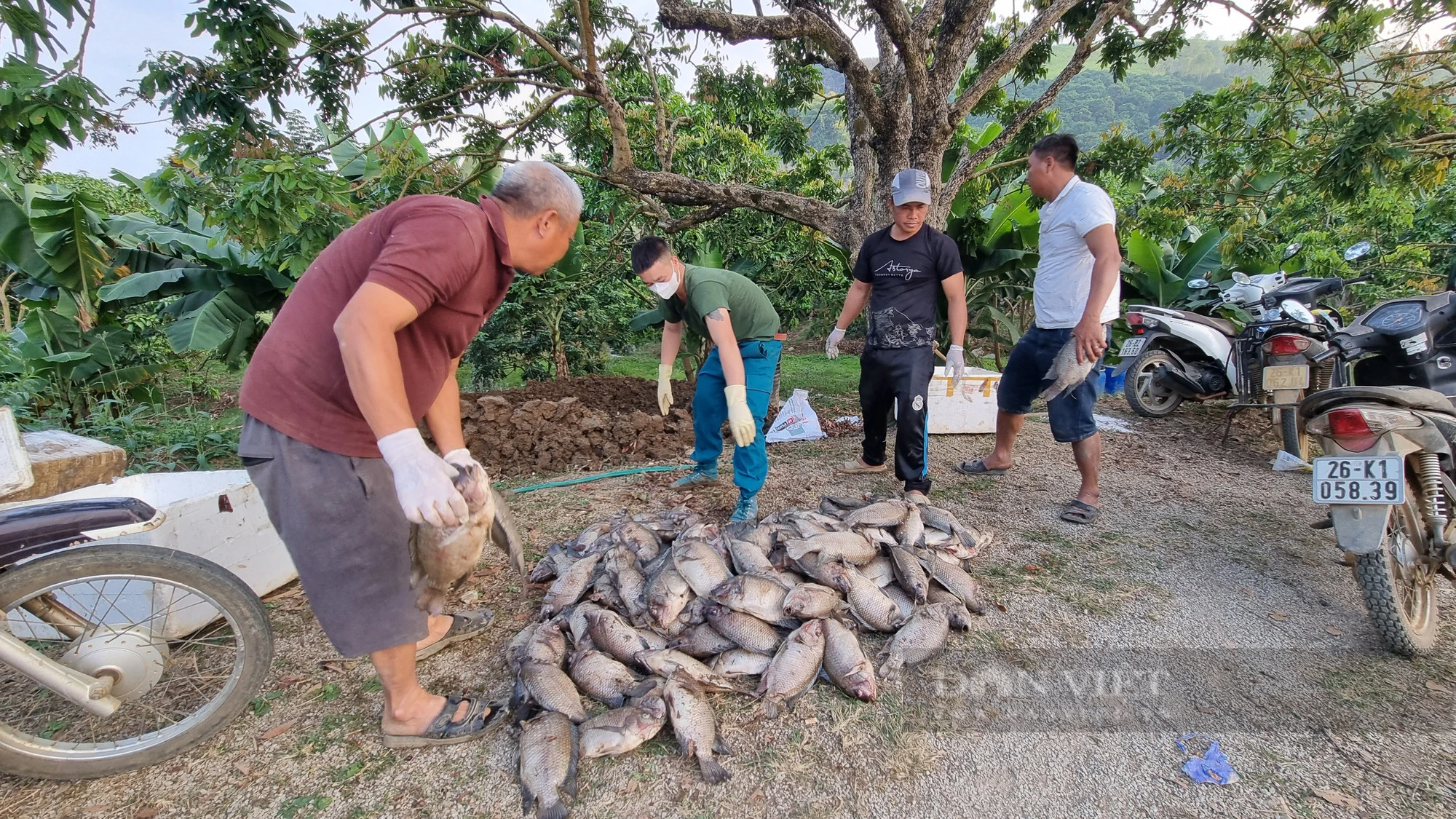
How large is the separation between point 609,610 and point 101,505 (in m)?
1.68

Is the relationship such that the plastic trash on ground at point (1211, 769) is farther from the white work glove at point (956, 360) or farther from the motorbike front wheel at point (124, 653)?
the motorbike front wheel at point (124, 653)

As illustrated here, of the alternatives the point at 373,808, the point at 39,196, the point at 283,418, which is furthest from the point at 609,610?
the point at 39,196

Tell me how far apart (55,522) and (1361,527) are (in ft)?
14.2

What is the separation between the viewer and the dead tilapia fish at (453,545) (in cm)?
168

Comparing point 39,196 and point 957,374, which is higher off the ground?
point 39,196

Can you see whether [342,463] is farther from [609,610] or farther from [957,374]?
[957,374]

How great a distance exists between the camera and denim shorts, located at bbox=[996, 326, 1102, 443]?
3451 millimetres

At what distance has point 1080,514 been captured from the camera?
3.60m

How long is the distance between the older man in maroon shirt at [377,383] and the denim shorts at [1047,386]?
9.50ft

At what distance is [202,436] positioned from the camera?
466 centimetres

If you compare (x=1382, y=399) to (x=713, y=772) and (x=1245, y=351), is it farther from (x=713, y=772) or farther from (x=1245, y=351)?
(x=1245, y=351)

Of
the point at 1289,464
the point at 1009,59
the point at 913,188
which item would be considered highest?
the point at 1009,59

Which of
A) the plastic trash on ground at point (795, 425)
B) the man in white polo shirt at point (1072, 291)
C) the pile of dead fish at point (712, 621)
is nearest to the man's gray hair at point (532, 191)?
the pile of dead fish at point (712, 621)

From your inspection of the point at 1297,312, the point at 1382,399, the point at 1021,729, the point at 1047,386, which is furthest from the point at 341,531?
the point at 1297,312
